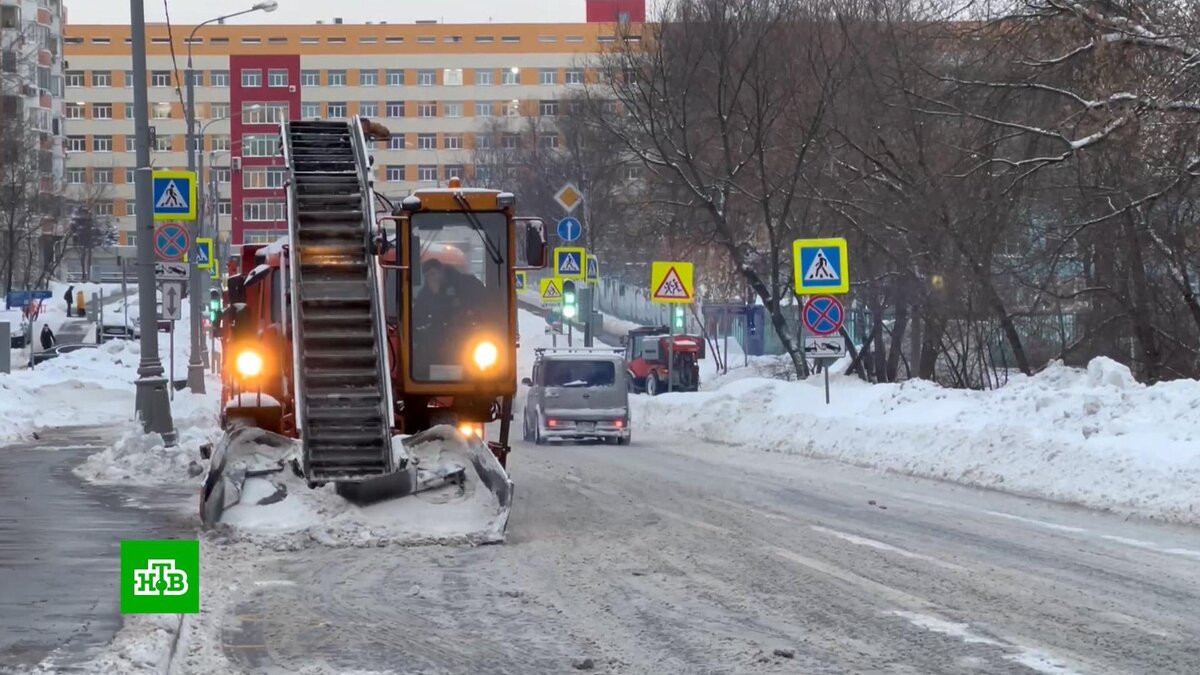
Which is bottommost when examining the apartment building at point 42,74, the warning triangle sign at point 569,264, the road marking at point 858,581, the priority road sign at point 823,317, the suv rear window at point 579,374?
the road marking at point 858,581

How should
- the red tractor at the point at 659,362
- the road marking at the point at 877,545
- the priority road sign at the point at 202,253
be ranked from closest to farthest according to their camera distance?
the road marking at the point at 877,545
the priority road sign at the point at 202,253
the red tractor at the point at 659,362

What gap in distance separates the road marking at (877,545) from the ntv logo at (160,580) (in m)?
5.56

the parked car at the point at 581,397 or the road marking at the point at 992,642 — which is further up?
the parked car at the point at 581,397

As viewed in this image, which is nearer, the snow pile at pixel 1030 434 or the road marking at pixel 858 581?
the road marking at pixel 858 581

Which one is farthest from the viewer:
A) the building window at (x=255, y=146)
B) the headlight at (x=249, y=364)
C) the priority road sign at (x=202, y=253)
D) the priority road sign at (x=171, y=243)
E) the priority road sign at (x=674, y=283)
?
the building window at (x=255, y=146)

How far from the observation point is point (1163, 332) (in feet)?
99.6

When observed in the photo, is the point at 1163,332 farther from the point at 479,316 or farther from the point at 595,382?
the point at 479,316

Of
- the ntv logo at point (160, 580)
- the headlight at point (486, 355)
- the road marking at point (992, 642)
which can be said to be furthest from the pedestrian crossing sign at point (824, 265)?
the ntv logo at point (160, 580)

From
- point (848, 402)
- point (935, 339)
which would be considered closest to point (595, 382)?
point (848, 402)

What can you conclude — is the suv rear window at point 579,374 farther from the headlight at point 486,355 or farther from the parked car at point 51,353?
the parked car at point 51,353

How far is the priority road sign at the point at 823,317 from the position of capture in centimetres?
2597

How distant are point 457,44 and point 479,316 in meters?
102

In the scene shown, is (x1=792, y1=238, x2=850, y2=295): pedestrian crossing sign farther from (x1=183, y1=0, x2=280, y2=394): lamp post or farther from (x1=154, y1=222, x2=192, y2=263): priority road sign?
(x1=183, y1=0, x2=280, y2=394): lamp post

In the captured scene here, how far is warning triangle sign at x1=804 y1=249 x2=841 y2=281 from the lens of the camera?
2616cm
